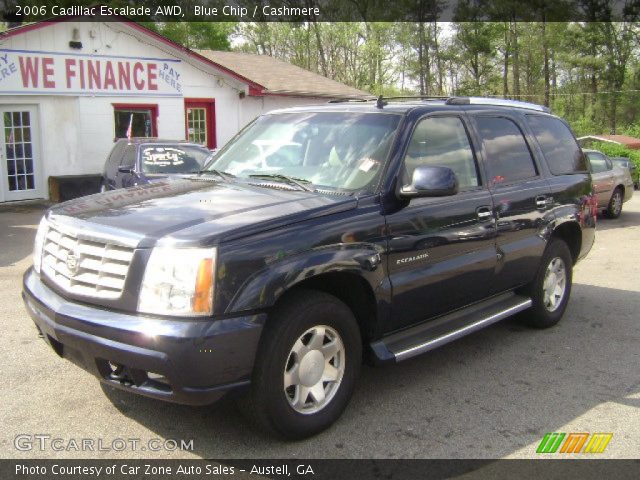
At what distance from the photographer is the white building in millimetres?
15453

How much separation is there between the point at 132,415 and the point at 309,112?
2494mm

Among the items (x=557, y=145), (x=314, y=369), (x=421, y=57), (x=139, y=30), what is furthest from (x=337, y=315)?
(x=421, y=57)

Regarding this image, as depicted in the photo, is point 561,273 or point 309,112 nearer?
point 309,112

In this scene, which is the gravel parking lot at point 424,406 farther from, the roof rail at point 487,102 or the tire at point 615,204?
the tire at point 615,204

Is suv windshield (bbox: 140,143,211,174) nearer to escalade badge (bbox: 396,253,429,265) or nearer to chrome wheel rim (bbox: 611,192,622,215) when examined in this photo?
escalade badge (bbox: 396,253,429,265)

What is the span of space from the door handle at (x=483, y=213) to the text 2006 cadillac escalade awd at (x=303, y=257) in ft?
0.05

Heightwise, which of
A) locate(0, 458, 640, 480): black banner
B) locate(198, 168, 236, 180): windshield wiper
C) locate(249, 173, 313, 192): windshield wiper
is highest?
locate(198, 168, 236, 180): windshield wiper

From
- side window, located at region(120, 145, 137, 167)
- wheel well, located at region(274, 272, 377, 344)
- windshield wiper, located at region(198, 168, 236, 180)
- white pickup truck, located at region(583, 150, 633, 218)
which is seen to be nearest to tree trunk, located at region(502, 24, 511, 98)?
white pickup truck, located at region(583, 150, 633, 218)

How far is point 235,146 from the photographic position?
5.24 metres

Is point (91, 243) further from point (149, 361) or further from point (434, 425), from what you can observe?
point (434, 425)

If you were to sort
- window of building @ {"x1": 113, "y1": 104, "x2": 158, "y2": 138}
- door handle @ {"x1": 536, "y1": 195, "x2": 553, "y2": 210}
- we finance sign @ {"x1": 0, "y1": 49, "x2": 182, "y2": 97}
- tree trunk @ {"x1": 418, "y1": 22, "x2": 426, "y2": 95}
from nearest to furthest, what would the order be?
door handle @ {"x1": 536, "y1": 195, "x2": 553, "y2": 210} < we finance sign @ {"x1": 0, "y1": 49, "x2": 182, "y2": 97} < window of building @ {"x1": 113, "y1": 104, "x2": 158, "y2": 138} < tree trunk @ {"x1": 418, "y1": 22, "x2": 426, "y2": 95}

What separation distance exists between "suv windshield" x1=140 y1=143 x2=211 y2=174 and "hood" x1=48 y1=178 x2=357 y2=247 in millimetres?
6822

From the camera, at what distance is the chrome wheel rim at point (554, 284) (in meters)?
5.90

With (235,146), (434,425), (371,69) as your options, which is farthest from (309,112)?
(371,69)
